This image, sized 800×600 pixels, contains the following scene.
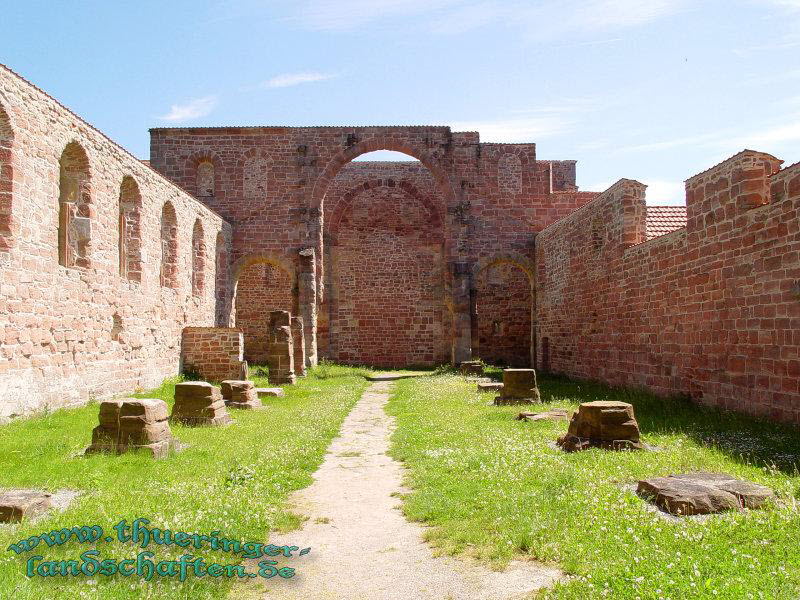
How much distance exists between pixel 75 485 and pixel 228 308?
15.4 m

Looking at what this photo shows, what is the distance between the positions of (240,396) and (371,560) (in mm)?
7829

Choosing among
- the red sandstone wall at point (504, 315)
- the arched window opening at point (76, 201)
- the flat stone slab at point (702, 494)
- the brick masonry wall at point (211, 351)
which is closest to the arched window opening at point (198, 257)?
the brick masonry wall at point (211, 351)

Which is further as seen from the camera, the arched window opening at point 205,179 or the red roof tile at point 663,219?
the arched window opening at point 205,179

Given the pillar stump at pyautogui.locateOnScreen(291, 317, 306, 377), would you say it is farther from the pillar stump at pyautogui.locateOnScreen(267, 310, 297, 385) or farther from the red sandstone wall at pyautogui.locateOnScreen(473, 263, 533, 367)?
the red sandstone wall at pyautogui.locateOnScreen(473, 263, 533, 367)

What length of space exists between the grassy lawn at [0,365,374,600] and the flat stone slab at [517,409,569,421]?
8.91 feet

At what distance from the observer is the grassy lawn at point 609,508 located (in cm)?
336

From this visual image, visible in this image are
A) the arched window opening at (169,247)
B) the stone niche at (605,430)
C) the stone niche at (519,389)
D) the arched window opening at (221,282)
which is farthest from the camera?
the arched window opening at (221,282)

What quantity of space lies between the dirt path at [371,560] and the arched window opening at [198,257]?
41.7ft

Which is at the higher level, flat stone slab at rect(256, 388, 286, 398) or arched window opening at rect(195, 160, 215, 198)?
arched window opening at rect(195, 160, 215, 198)

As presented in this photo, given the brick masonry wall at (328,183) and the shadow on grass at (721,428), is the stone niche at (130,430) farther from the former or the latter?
the brick masonry wall at (328,183)

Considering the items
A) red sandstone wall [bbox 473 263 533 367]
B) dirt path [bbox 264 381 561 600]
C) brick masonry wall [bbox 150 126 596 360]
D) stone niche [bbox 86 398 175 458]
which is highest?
brick masonry wall [bbox 150 126 596 360]

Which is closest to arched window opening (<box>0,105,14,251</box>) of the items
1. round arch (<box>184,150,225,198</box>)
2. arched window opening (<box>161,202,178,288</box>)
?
arched window opening (<box>161,202,178,288</box>)

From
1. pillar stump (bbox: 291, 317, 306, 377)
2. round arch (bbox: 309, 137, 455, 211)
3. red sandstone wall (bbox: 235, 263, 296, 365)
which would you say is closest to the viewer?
pillar stump (bbox: 291, 317, 306, 377)

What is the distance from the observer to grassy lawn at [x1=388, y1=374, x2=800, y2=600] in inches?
132
